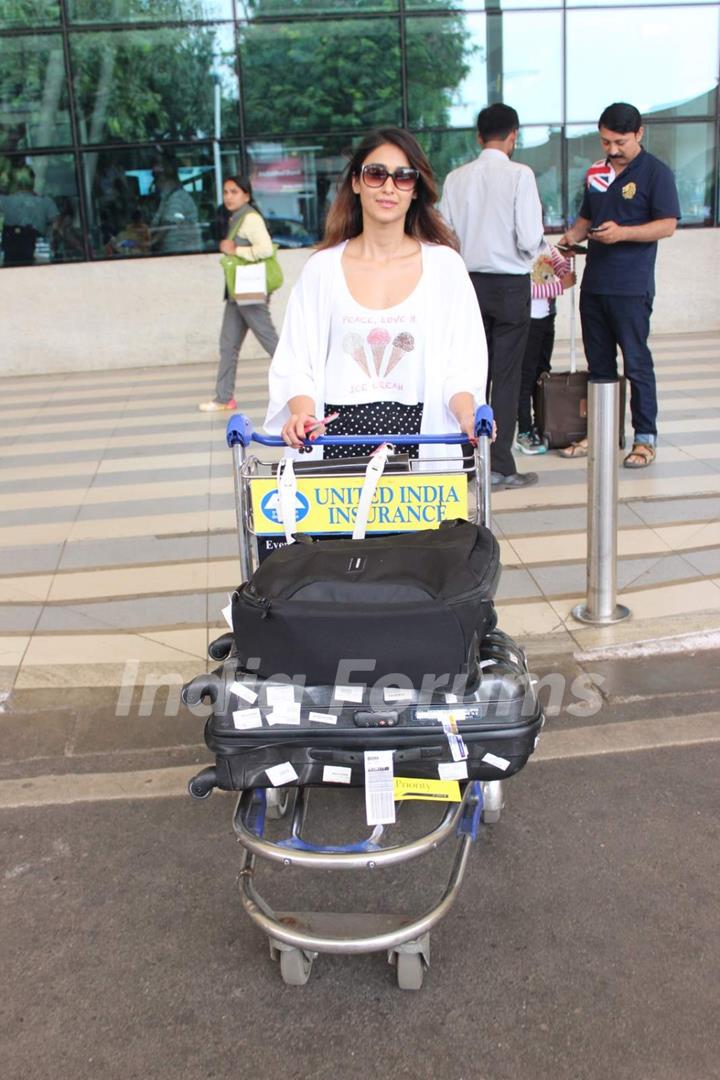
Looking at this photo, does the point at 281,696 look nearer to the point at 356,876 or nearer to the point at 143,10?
the point at 356,876

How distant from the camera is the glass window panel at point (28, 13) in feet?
37.7

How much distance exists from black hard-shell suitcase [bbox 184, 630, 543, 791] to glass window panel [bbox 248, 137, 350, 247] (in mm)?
10399

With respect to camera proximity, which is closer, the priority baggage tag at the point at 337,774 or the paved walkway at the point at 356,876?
the paved walkway at the point at 356,876

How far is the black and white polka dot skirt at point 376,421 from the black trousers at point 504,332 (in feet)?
9.68

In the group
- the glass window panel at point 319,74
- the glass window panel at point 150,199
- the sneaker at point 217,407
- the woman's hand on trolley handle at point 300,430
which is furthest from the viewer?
the glass window panel at point 150,199

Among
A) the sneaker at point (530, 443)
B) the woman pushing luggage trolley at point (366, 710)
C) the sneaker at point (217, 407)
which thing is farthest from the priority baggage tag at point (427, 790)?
the sneaker at point (217, 407)

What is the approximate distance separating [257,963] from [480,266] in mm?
4496

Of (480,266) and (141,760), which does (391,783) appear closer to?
(141,760)

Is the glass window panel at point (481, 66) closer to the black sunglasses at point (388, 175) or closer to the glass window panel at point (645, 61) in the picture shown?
the glass window panel at point (645, 61)

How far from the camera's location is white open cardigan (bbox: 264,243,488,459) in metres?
3.33

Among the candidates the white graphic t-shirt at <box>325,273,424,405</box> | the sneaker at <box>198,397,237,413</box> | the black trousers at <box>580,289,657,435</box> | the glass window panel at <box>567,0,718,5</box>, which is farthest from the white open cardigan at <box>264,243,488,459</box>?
the glass window panel at <box>567,0,718,5</box>

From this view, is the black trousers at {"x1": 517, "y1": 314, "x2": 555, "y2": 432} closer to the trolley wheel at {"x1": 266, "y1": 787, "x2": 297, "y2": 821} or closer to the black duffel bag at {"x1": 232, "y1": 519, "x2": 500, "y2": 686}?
the trolley wheel at {"x1": 266, "y1": 787, "x2": 297, "y2": 821}

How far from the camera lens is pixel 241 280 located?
8.98 meters

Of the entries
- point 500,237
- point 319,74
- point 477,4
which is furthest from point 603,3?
point 500,237
